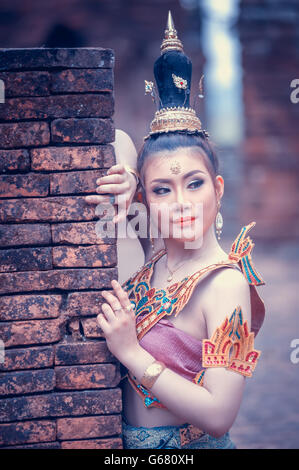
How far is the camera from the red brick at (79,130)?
5.23 feet

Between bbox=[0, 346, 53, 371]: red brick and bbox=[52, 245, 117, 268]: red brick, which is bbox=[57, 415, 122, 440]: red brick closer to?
bbox=[0, 346, 53, 371]: red brick

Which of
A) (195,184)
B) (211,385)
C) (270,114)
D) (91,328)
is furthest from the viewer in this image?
(270,114)

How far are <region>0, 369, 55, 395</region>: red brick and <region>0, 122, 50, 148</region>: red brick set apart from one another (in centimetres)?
72

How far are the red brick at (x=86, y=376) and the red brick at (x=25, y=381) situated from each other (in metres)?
0.04

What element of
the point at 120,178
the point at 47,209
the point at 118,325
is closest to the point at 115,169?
the point at 120,178

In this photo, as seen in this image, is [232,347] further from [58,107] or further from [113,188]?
[58,107]

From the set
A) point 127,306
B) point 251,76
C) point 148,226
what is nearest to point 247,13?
point 251,76

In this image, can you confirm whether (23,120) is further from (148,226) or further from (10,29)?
(10,29)

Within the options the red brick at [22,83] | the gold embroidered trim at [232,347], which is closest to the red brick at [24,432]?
the gold embroidered trim at [232,347]

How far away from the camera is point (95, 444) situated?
1.62 metres

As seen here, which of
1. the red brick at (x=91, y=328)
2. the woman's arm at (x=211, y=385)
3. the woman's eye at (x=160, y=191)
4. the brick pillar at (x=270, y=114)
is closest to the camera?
the woman's arm at (x=211, y=385)

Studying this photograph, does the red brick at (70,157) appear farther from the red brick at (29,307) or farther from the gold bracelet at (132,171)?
the red brick at (29,307)

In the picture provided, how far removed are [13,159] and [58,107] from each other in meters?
0.22
